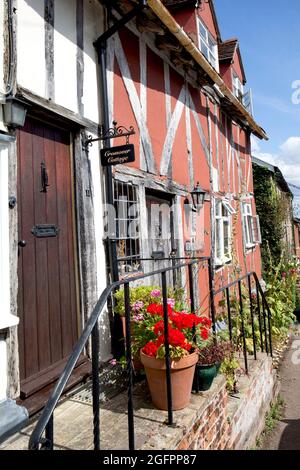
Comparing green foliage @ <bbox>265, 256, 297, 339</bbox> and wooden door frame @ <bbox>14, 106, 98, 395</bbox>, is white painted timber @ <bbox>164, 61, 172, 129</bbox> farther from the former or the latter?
green foliage @ <bbox>265, 256, 297, 339</bbox>

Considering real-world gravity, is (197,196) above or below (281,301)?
Answer: above

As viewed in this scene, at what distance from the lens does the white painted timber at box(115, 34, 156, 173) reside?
14.9ft

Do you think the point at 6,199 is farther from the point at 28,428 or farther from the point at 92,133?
the point at 28,428

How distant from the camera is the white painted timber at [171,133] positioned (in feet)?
18.2

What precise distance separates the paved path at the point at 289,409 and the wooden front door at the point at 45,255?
2.62m

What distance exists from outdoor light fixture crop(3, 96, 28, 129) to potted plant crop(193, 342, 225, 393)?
2.48m

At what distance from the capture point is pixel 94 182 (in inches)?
151

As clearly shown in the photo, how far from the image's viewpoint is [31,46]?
10.3 ft

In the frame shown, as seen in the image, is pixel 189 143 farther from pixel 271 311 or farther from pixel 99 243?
pixel 271 311

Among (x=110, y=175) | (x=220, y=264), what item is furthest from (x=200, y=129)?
(x=110, y=175)

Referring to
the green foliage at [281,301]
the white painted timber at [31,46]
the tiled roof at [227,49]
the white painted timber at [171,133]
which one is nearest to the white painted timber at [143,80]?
the white painted timber at [171,133]

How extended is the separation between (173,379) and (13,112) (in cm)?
245

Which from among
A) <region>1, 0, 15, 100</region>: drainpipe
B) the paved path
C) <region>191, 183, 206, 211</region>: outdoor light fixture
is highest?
<region>1, 0, 15, 100</region>: drainpipe

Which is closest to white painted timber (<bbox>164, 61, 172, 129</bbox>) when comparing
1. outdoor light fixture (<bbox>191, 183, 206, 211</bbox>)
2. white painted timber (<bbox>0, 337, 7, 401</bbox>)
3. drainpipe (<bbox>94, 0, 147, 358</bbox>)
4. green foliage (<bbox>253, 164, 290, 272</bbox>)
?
outdoor light fixture (<bbox>191, 183, 206, 211</bbox>)
